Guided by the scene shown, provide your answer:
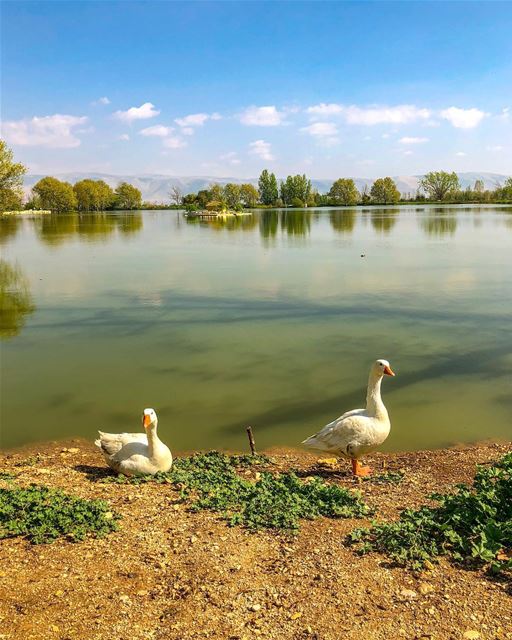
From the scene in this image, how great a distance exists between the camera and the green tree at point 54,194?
14462 centimetres

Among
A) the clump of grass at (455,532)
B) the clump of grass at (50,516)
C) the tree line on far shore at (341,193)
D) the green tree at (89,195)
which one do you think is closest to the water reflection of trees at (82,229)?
the clump of grass at (50,516)

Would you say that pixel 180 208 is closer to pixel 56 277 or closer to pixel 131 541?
pixel 56 277

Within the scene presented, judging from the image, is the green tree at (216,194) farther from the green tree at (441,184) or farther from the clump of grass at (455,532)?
the clump of grass at (455,532)

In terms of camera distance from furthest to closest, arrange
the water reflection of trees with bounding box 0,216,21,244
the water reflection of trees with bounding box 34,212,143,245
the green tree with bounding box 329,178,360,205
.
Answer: the green tree with bounding box 329,178,360,205
the water reflection of trees with bounding box 34,212,143,245
the water reflection of trees with bounding box 0,216,21,244

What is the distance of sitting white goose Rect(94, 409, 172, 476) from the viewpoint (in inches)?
303

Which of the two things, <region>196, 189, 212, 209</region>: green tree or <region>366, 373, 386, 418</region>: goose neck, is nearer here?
<region>366, 373, 386, 418</region>: goose neck

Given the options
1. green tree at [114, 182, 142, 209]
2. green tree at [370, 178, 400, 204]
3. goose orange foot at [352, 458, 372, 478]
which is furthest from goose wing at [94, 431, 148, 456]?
green tree at [370, 178, 400, 204]

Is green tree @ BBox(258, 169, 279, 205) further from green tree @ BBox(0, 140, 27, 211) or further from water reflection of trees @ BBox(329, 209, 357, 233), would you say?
green tree @ BBox(0, 140, 27, 211)

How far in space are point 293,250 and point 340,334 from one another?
929 inches

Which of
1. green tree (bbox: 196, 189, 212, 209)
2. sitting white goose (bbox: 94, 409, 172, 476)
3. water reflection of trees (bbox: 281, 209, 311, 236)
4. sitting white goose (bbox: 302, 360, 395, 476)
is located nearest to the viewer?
sitting white goose (bbox: 94, 409, 172, 476)

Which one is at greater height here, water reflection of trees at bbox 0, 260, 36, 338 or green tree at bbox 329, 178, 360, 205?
green tree at bbox 329, 178, 360, 205

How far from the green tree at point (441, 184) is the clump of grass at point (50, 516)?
19888cm

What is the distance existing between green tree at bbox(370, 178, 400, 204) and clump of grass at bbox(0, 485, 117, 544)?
651 ft

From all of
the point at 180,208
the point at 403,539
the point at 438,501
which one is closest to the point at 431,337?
the point at 438,501
